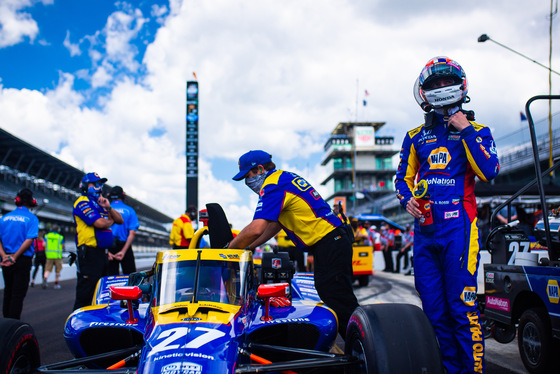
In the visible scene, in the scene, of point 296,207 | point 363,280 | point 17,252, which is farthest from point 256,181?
point 363,280

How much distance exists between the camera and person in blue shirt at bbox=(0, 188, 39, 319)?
5.13m

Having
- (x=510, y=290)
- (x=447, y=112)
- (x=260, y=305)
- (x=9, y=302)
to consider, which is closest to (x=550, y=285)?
(x=510, y=290)

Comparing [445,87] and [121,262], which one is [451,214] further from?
[121,262]

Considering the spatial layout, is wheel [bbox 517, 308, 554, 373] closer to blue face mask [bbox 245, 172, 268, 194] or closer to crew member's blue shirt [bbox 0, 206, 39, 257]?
blue face mask [bbox 245, 172, 268, 194]

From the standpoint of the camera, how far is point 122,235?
6895mm

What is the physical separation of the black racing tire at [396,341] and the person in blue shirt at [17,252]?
4072 millimetres

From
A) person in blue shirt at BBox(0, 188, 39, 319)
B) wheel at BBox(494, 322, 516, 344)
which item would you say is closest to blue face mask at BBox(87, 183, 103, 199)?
person in blue shirt at BBox(0, 188, 39, 319)

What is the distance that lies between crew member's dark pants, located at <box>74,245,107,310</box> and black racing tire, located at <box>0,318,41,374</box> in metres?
2.18

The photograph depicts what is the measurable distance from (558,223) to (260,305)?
2578 mm

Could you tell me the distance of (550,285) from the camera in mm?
3389

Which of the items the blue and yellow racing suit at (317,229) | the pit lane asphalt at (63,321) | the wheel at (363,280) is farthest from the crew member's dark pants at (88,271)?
the wheel at (363,280)

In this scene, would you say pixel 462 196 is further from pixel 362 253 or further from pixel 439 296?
pixel 362 253

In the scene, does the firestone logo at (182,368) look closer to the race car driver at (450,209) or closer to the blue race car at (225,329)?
the blue race car at (225,329)

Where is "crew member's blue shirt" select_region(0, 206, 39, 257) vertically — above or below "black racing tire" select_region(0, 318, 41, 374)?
above
